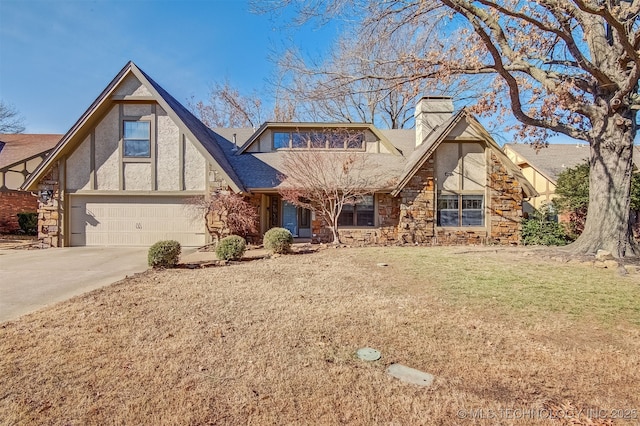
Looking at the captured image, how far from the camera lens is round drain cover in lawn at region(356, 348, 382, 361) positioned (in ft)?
11.5

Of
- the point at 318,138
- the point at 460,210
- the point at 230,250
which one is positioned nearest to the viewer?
the point at 230,250

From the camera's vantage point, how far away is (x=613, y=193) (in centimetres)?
930

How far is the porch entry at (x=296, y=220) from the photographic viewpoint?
16.7m

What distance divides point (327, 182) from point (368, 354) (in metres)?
9.51

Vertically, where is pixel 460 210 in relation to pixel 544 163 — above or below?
below

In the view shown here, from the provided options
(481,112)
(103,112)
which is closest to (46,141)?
(103,112)

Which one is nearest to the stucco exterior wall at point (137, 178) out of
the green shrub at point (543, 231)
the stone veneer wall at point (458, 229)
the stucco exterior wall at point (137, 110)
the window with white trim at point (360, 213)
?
the stucco exterior wall at point (137, 110)

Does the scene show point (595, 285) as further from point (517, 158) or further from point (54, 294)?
point (517, 158)

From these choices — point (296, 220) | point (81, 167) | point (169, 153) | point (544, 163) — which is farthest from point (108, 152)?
point (544, 163)

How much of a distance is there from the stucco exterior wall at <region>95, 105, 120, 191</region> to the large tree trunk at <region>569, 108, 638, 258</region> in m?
15.6

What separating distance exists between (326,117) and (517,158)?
43.2 ft

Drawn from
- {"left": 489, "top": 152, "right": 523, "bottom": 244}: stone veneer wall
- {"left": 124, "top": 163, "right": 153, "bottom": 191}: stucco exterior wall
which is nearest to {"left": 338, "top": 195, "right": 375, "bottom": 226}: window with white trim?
{"left": 489, "top": 152, "right": 523, "bottom": 244}: stone veneer wall

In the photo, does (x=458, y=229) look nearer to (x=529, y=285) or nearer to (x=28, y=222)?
(x=529, y=285)

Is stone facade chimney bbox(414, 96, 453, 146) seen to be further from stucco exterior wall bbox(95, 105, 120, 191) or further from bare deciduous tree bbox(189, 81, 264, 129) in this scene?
bare deciduous tree bbox(189, 81, 264, 129)
